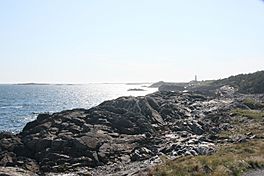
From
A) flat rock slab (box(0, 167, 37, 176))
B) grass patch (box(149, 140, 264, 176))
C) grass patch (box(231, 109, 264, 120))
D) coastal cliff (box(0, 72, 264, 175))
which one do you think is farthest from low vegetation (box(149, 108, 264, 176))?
grass patch (box(231, 109, 264, 120))

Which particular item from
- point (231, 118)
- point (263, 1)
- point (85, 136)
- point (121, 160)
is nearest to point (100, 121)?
point (85, 136)

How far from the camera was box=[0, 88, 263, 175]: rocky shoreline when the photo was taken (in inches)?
1522

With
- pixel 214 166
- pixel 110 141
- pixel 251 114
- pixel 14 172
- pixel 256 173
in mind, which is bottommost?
pixel 14 172

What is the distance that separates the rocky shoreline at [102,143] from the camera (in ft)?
127

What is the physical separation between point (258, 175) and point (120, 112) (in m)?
41.0

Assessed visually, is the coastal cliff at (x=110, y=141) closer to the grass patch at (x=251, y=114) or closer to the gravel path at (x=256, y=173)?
the grass patch at (x=251, y=114)

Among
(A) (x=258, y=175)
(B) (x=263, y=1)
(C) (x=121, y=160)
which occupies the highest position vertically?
(B) (x=263, y=1)

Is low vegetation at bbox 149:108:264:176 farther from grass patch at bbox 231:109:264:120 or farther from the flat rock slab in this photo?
grass patch at bbox 231:109:264:120

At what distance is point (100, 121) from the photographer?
57031mm

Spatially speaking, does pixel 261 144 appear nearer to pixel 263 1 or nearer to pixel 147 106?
pixel 263 1

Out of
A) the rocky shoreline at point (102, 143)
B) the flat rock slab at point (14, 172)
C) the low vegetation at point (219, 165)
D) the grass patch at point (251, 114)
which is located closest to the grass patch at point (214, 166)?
the low vegetation at point (219, 165)

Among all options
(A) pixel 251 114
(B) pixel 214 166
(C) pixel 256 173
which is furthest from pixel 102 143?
(A) pixel 251 114

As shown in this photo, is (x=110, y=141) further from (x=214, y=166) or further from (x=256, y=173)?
(x=256, y=173)

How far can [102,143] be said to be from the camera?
150 feet
